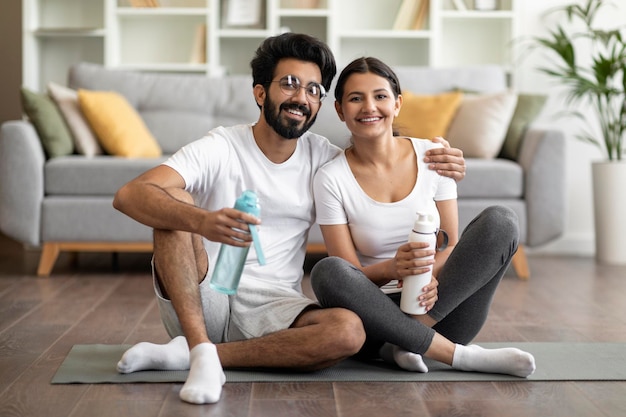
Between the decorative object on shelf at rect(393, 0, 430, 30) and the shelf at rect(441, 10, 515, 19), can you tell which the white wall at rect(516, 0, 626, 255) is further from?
the decorative object on shelf at rect(393, 0, 430, 30)

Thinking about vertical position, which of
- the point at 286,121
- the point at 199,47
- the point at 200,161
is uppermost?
the point at 199,47

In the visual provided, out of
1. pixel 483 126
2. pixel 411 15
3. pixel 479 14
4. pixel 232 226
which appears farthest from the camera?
pixel 411 15

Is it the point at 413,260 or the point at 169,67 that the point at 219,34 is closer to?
the point at 169,67

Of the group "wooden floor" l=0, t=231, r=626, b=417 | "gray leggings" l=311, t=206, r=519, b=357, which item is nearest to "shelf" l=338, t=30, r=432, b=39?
"wooden floor" l=0, t=231, r=626, b=417

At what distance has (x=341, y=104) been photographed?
236cm

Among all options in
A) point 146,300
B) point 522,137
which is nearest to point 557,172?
point 522,137

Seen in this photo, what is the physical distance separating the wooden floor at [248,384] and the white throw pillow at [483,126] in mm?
662

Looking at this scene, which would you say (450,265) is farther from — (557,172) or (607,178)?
(607,178)

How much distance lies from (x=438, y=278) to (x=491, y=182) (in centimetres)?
191

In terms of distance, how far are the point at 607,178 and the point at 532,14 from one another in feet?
3.89

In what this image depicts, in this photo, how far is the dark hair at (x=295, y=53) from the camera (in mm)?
2324

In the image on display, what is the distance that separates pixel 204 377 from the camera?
80.0 inches

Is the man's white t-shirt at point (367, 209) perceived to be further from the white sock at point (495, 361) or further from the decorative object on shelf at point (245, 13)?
the decorative object on shelf at point (245, 13)

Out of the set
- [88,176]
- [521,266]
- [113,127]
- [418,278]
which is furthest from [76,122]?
[418,278]
